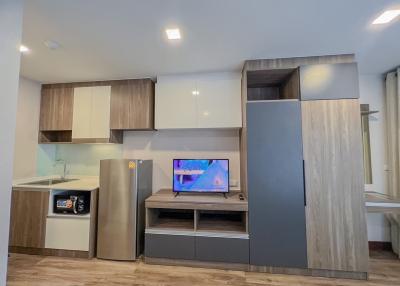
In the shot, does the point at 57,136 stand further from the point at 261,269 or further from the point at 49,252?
the point at 261,269

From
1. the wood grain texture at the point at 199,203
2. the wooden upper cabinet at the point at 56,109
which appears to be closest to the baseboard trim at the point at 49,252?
the wood grain texture at the point at 199,203

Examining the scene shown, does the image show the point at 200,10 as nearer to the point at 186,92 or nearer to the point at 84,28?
the point at 84,28

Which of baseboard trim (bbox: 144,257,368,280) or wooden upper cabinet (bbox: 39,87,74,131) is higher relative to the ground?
wooden upper cabinet (bbox: 39,87,74,131)

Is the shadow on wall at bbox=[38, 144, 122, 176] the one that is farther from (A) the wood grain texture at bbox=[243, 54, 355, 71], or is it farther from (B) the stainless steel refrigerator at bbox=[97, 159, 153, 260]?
(A) the wood grain texture at bbox=[243, 54, 355, 71]

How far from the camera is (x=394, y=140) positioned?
270 cm

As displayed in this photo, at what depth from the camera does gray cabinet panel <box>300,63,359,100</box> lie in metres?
2.30

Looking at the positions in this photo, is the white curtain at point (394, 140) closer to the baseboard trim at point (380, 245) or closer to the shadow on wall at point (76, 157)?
the baseboard trim at point (380, 245)

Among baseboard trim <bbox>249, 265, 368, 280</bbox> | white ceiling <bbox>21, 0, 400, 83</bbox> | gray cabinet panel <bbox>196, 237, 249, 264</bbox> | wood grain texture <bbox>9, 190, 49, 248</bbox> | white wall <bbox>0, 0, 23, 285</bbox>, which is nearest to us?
white wall <bbox>0, 0, 23, 285</bbox>

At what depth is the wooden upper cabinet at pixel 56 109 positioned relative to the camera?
10.6ft

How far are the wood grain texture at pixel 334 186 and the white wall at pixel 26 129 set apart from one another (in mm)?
4032

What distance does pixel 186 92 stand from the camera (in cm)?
288

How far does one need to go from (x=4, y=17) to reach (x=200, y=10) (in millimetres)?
1411

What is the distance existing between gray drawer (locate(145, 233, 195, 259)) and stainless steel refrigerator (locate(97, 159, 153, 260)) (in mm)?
208

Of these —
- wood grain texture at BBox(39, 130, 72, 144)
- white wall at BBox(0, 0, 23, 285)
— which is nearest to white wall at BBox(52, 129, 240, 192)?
wood grain texture at BBox(39, 130, 72, 144)
